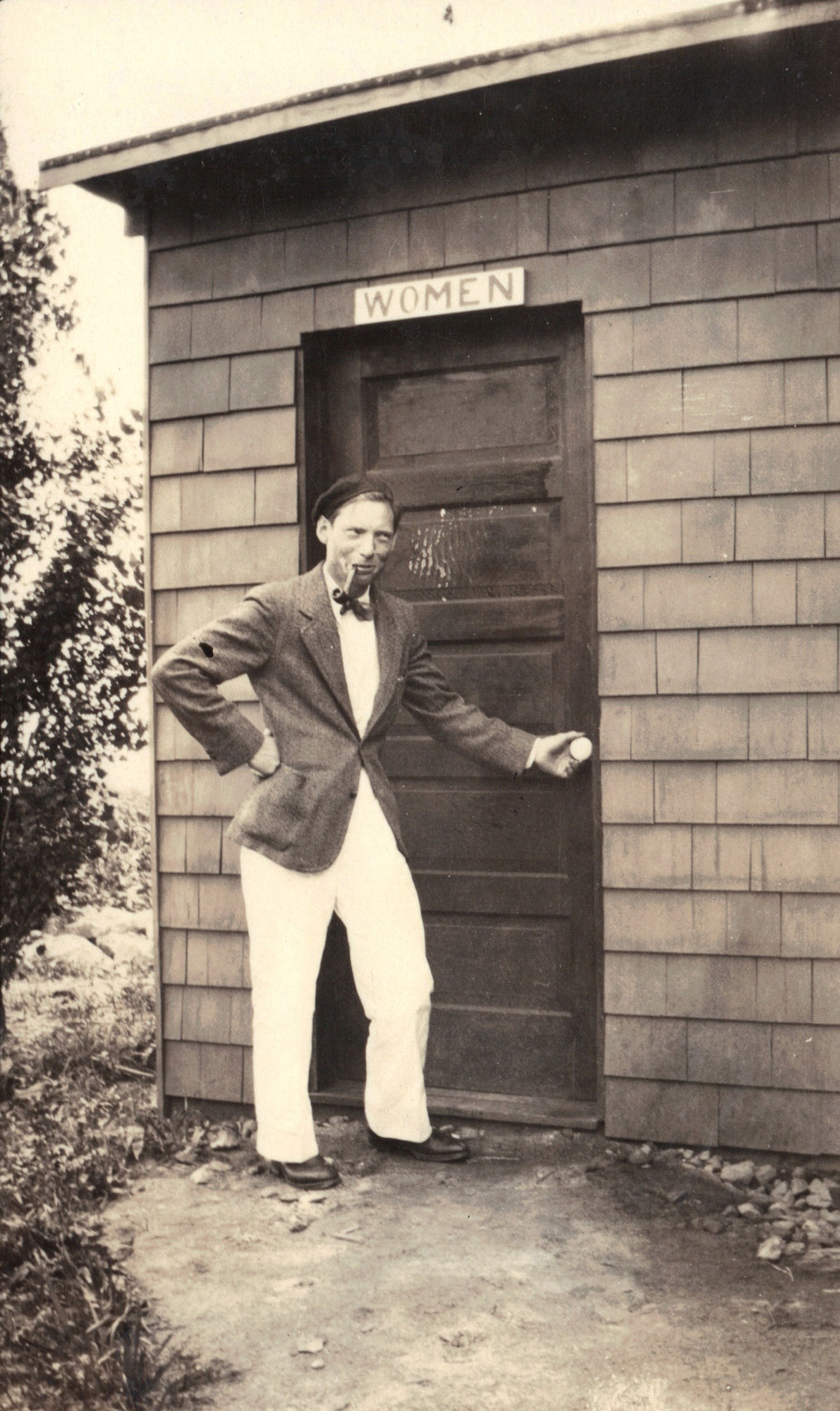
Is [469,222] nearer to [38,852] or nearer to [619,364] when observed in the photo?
[619,364]

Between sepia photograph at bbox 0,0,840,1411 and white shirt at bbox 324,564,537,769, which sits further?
white shirt at bbox 324,564,537,769

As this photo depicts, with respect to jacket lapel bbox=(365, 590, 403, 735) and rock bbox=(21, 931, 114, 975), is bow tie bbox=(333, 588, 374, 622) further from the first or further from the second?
rock bbox=(21, 931, 114, 975)

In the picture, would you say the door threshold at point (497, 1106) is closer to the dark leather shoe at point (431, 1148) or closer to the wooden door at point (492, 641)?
the wooden door at point (492, 641)

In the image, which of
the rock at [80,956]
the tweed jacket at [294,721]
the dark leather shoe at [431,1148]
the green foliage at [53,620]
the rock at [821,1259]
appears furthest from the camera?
the rock at [80,956]

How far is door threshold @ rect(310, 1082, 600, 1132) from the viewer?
400cm

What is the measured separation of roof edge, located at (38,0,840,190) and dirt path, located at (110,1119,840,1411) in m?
3.36

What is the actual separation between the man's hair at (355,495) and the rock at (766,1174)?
230cm

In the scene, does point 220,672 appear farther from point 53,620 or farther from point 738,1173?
point 738,1173

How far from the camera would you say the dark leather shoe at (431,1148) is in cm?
381

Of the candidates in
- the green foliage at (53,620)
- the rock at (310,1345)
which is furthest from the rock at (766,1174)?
the green foliage at (53,620)

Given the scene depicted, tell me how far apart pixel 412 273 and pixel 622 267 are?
73 centimetres

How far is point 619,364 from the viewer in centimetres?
384

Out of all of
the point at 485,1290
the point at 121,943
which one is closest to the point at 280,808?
the point at 485,1290

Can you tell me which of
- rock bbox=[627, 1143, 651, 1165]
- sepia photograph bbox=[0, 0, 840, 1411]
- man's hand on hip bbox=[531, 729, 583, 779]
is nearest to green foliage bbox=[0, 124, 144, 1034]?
sepia photograph bbox=[0, 0, 840, 1411]
